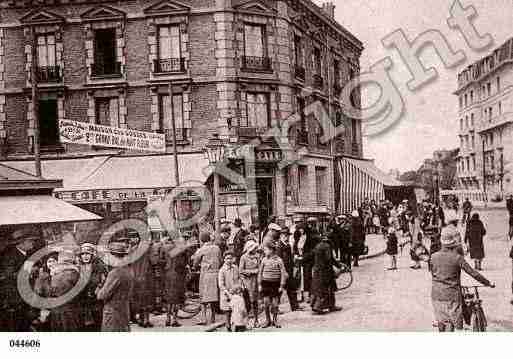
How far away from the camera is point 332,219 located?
36.1ft

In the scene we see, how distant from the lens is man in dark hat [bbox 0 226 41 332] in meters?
6.80

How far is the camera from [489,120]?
25.3 ft

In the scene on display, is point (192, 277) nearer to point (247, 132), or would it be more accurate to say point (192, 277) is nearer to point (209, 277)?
point (209, 277)

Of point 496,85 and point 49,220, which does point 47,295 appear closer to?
point 49,220

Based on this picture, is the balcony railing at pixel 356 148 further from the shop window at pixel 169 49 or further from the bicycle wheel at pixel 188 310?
the shop window at pixel 169 49

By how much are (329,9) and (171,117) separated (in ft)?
11.9

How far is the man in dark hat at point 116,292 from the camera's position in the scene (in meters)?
5.84

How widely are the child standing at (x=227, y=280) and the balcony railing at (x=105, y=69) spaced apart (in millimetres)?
4645

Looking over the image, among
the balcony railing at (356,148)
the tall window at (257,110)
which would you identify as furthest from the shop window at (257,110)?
the balcony railing at (356,148)

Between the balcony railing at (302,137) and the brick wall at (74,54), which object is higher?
the brick wall at (74,54)
